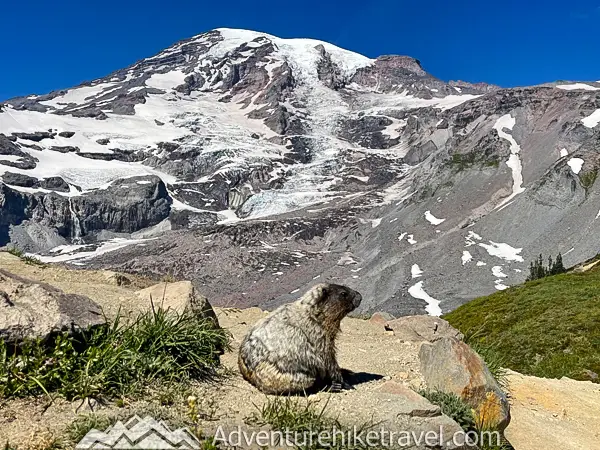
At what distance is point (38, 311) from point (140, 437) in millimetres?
2839

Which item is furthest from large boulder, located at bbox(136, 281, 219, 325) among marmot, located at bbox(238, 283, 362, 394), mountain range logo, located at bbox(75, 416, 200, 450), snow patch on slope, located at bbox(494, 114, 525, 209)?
snow patch on slope, located at bbox(494, 114, 525, 209)

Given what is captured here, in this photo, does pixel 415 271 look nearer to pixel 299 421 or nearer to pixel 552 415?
pixel 552 415

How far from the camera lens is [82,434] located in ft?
17.3

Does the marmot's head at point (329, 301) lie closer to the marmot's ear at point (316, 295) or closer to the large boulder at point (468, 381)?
the marmot's ear at point (316, 295)

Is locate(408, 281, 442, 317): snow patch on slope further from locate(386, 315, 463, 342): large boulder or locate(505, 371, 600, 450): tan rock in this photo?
locate(505, 371, 600, 450): tan rock

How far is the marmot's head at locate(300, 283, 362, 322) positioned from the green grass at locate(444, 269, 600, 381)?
34.4 ft

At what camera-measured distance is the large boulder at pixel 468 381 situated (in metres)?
8.69

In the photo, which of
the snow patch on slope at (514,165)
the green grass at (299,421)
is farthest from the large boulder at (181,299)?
the snow patch on slope at (514,165)

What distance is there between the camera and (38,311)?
6.83m

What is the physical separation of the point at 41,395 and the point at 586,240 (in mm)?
122354

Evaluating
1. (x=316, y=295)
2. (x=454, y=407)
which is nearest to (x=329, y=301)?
(x=316, y=295)

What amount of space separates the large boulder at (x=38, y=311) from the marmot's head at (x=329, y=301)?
3.01 metres

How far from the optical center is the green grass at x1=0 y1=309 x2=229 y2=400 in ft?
20.3

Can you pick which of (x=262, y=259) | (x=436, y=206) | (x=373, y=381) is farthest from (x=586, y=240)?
(x=373, y=381)
